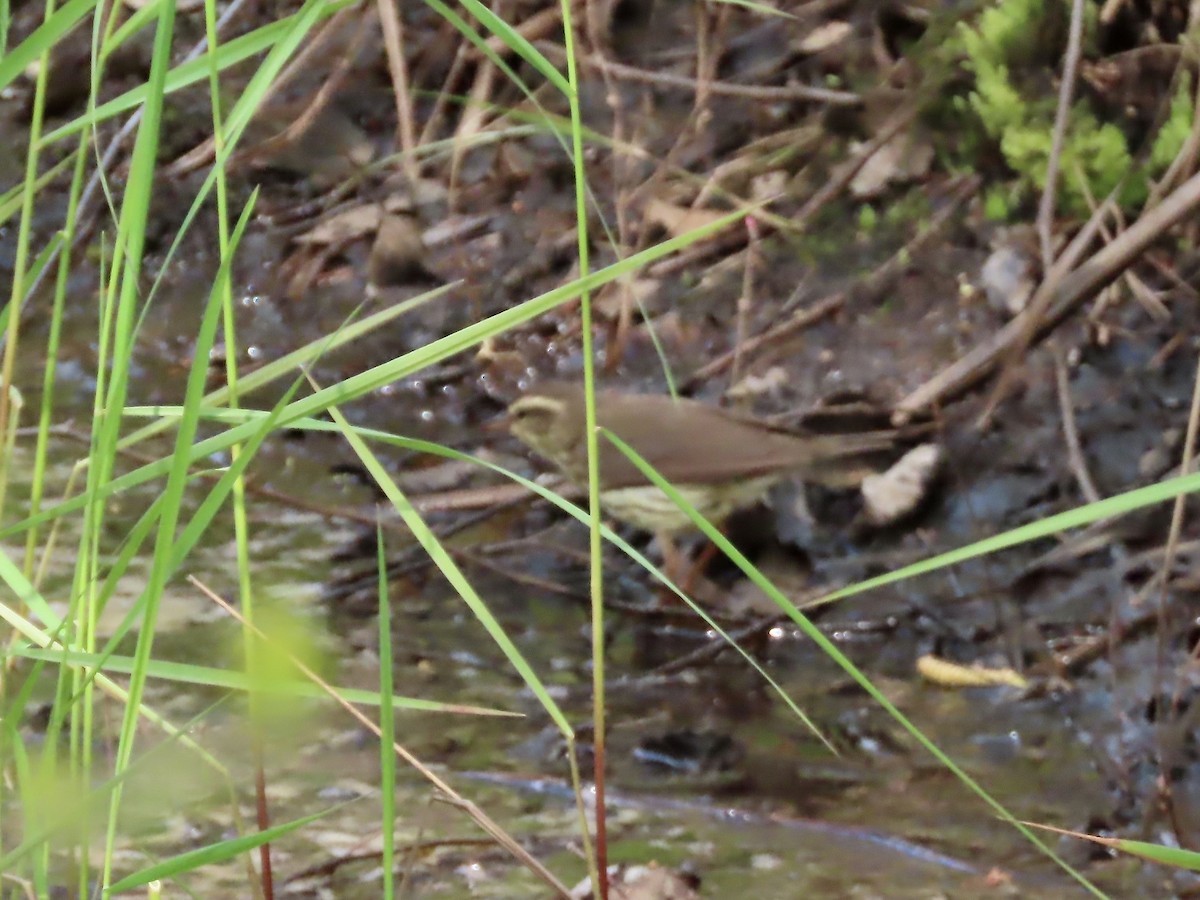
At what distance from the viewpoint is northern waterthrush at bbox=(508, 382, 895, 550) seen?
10.9 feet

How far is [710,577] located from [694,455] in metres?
0.28

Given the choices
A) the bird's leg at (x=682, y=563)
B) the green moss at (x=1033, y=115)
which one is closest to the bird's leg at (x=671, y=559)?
the bird's leg at (x=682, y=563)

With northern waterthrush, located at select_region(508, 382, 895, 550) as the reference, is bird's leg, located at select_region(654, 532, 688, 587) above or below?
below

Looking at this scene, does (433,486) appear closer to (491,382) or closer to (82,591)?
(491,382)

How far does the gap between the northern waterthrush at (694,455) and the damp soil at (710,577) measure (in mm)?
108

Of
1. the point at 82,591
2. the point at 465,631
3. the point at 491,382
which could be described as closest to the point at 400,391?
the point at 491,382

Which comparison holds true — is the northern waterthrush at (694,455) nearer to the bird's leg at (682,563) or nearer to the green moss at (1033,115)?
the bird's leg at (682,563)

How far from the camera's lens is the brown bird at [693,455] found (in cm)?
331

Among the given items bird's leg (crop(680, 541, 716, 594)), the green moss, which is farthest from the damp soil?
the green moss

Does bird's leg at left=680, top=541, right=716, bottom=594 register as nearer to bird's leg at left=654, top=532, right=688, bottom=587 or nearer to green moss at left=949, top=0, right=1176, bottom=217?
bird's leg at left=654, top=532, right=688, bottom=587

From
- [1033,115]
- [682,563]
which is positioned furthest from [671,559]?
[1033,115]

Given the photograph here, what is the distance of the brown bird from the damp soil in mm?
108

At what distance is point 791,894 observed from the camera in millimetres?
1939

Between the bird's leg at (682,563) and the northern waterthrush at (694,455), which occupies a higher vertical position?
the northern waterthrush at (694,455)
